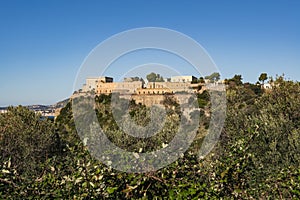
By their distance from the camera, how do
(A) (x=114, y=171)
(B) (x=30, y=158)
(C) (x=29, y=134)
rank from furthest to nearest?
(C) (x=29, y=134) < (B) (x=30, y=158) < (A) (x=114, y=171)

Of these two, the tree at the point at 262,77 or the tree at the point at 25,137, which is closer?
the tree at the point at 25,137

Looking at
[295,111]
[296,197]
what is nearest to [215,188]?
[296,197]

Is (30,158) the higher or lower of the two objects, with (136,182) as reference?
lower

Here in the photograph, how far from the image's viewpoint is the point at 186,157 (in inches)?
151

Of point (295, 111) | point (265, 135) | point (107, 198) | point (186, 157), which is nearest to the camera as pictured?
point (107, 198)

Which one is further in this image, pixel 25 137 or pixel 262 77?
pixel 262 77

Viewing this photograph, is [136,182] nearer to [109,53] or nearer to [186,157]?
[186,157]

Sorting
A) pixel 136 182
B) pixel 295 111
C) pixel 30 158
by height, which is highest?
pixel 295 111

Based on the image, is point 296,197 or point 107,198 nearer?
point 107,198

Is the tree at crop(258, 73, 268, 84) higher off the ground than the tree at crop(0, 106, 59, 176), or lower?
higher

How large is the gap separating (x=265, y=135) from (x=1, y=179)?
8.54 m

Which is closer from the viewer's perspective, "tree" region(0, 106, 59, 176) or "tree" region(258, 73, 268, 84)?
"tree" region(0, 106, 59, 176)

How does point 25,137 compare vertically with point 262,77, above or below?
below

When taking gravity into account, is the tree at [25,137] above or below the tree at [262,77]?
below
